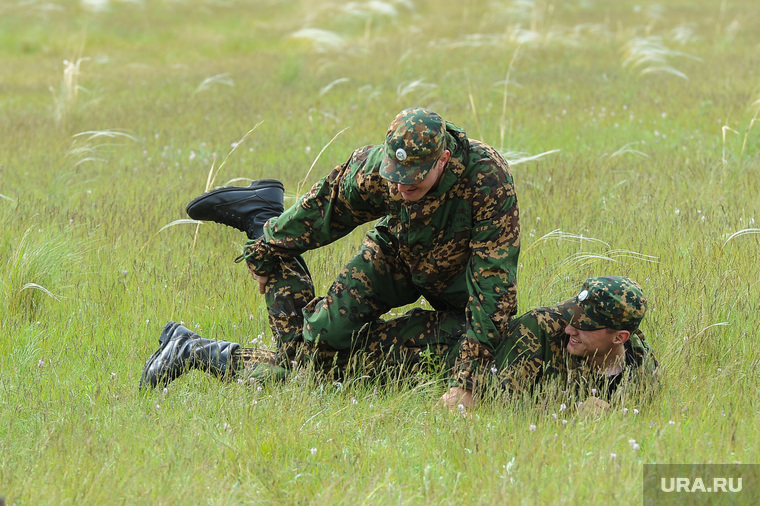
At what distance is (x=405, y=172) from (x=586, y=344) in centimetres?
126

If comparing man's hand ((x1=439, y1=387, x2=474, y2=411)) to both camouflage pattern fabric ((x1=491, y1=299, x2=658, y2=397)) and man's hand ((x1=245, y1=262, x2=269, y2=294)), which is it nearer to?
camouflage pattern fabric ((x1=491, y1=299, x2=658, y2=397))

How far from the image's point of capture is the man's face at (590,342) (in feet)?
12.6

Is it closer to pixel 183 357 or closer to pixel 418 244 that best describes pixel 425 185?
pixel 418 244

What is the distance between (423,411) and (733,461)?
132 centimetres

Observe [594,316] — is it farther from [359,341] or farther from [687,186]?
[687,186]

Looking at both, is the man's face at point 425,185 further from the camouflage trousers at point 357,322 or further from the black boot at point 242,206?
the black boot at point 242,206

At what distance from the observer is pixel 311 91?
1132 cm

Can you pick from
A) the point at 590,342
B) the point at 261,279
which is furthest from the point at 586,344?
the point at 261,279

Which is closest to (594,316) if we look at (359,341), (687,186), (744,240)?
(359,341)

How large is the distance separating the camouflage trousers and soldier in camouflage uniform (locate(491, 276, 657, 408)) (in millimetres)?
351

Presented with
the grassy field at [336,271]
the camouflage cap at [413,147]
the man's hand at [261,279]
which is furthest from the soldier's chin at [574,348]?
the man's hand at [261,279]

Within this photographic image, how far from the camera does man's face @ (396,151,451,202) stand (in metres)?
3.57

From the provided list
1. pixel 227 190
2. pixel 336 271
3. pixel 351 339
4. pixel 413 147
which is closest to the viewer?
pixel 413 147

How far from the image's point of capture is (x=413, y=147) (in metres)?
3.44
